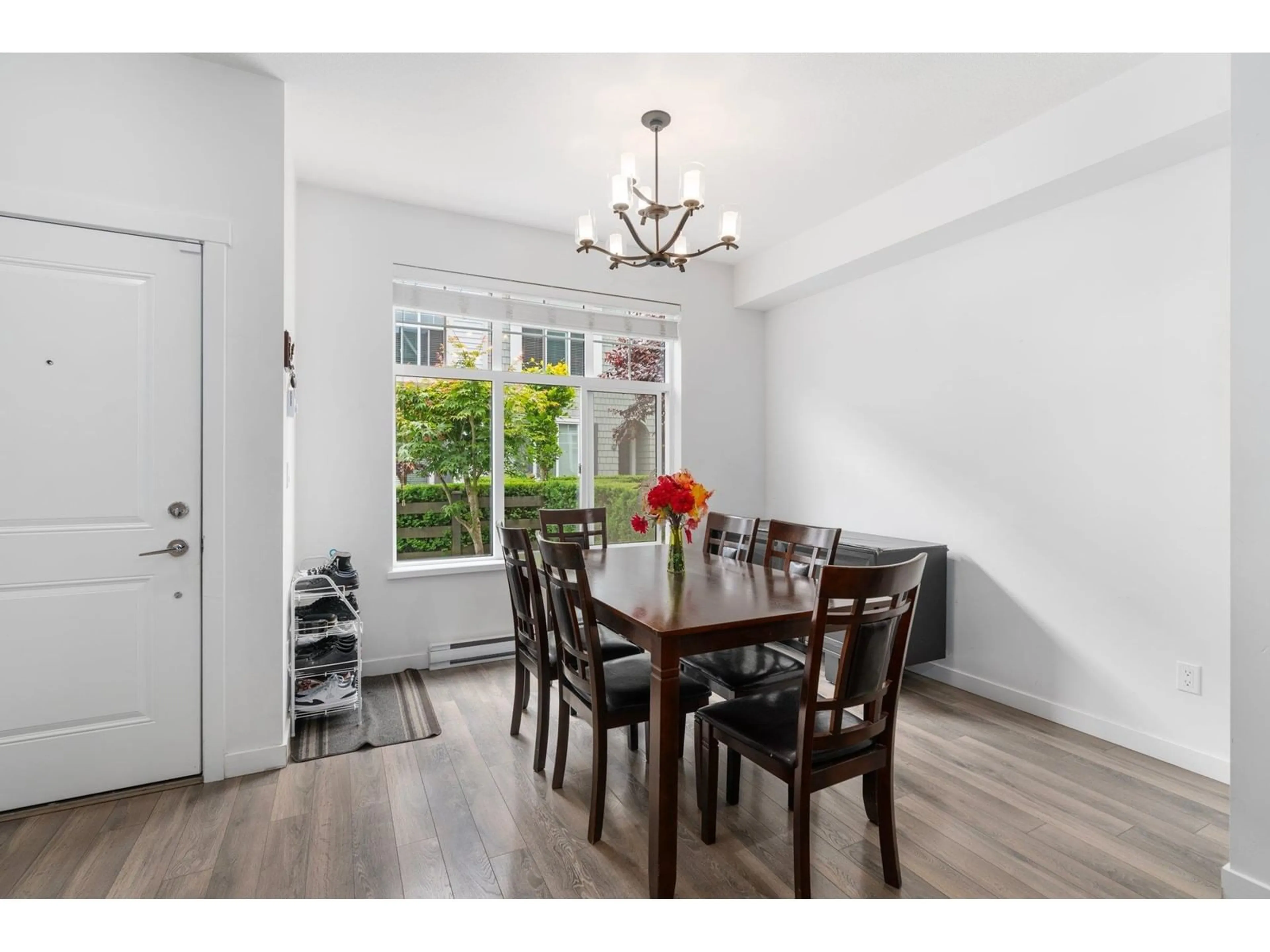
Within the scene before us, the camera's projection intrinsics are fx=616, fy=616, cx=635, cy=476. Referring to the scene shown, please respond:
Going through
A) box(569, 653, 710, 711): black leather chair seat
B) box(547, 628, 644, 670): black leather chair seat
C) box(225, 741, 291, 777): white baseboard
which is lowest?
box(225, 741, 291, 777): white baseboard

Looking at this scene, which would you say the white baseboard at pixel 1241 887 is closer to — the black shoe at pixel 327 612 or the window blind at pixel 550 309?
the black shoe at pixel 327 612

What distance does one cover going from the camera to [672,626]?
66.6 inches

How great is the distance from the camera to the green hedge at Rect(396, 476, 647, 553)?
3.86 meters

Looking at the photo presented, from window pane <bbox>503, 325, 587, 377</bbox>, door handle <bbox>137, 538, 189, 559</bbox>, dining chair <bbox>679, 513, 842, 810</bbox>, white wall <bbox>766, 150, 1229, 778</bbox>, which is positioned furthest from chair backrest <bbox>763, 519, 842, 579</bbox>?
door handle <bbox>137, 538, 189, 559</bbox>

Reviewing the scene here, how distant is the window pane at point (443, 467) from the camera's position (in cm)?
384

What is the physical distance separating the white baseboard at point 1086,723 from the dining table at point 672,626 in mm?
1611

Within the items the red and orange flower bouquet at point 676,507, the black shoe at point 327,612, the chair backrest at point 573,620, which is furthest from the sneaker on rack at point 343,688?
the red and orange flower bouquet at point 676,507

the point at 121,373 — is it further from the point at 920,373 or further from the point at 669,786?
the point at 920,373

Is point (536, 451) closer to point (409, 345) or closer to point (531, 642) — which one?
point (409, 345)

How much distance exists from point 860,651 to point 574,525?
2.11 metres

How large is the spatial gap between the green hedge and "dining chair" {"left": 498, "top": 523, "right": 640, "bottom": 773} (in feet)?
4.78

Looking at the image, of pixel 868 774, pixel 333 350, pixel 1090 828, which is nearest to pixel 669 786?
pixel 868 774

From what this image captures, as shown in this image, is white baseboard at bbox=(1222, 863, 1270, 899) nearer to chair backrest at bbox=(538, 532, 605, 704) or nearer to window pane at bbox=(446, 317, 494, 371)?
chair backrest at bbox=(538, 532, 605, 704)

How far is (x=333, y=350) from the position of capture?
136 inches
